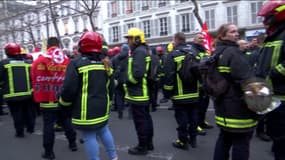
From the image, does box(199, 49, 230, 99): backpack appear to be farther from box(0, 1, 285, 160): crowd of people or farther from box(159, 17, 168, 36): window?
box(159, 17, 168, 36): window

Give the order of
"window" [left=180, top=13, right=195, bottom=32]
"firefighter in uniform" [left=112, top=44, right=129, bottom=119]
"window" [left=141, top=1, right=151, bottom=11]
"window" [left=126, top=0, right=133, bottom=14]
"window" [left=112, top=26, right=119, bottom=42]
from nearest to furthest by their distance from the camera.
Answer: "firefighter in uniform" [left=112, top=44, right=129, bottom=119] → "window" [left=180, top=13, right=195, bottom=32] → "window" [left=141, top=1, right=151, bottom=11] → "window" [left=126, top=0, right=133, bottom=14] → "window" [left=112, top=26, right=119, bottom=42]

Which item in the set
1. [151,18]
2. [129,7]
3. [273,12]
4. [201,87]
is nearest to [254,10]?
[151,18]

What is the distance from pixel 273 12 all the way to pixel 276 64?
56 centimetres

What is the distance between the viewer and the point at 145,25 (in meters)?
37.1

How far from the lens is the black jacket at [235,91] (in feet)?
11.6

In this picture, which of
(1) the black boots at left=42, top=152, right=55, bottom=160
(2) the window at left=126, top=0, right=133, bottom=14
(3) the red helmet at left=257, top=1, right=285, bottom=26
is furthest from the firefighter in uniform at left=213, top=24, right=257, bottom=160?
(2) the window at left=126, top=0, right=133, bottom=14

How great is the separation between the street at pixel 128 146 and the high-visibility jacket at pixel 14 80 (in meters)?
0.95

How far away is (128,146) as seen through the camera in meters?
5.94

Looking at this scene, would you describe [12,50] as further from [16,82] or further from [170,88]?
[170,88]

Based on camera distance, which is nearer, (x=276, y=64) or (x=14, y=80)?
(x=276, y=64)

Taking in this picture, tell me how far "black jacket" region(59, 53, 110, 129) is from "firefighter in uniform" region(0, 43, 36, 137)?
322 cm

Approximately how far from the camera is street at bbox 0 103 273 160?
17.1 ft

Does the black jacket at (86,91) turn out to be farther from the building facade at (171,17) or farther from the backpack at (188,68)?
the building facade at (171,17)

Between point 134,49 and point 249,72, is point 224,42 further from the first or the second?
point 134,49
